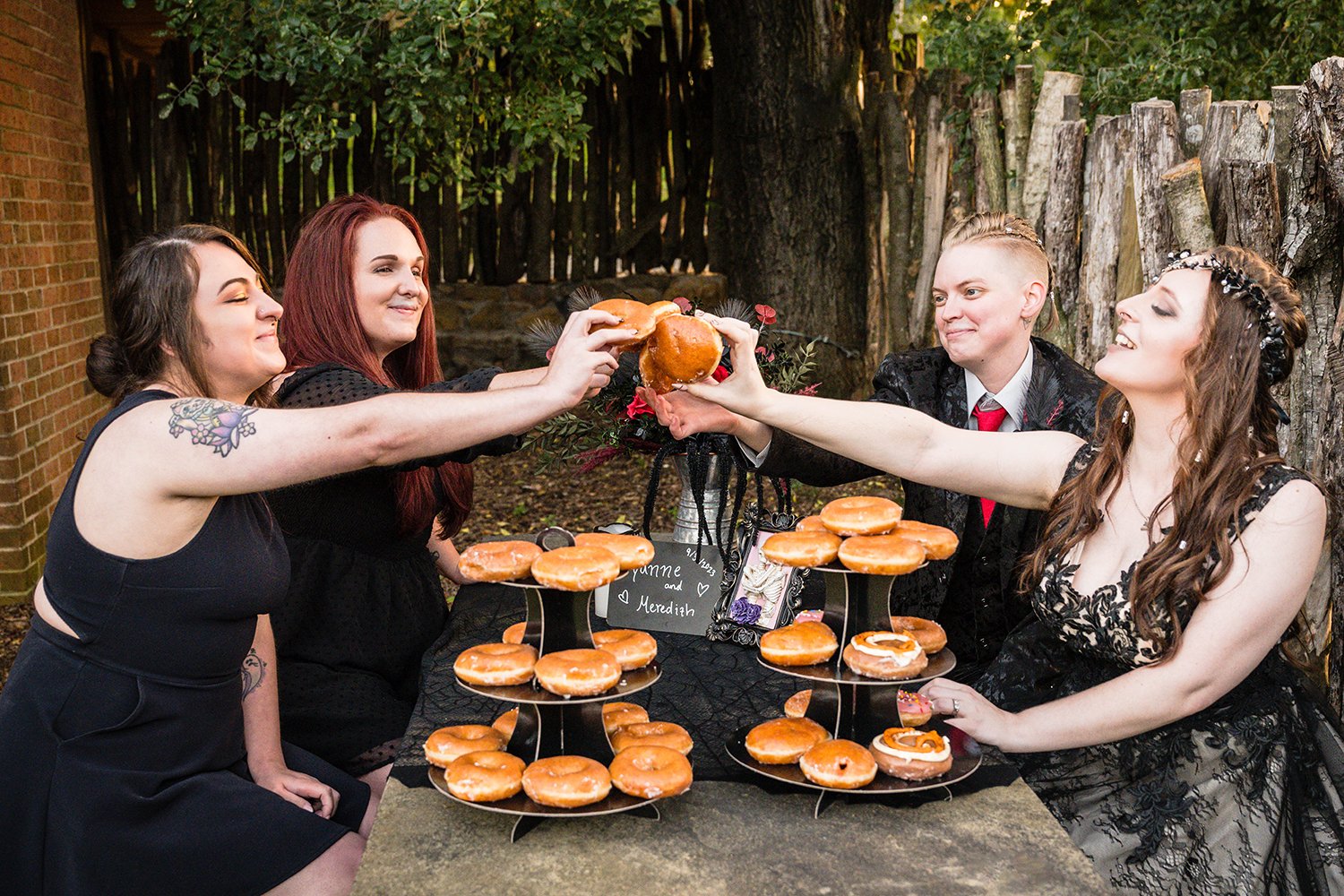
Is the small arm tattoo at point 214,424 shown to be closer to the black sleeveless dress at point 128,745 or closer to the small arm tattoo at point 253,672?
the black sleeveless dress at point 128,745

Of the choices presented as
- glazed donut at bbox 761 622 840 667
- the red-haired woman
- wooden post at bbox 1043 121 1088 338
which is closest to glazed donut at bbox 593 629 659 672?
glazed donut at bbox 761 622 840 667

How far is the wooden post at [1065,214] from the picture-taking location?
4.48m

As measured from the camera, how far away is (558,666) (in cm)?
189

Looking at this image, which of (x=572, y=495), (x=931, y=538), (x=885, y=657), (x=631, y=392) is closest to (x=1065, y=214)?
(x=631, y=392)

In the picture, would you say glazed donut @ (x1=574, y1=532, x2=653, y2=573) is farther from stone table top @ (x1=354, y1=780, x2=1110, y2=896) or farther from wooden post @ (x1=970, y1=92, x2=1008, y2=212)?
wooden post @ (x1=970, y1=92, x2=1008, y2=212)

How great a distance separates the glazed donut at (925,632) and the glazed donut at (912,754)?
6.7 inches

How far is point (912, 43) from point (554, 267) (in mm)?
3062

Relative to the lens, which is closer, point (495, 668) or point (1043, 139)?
point (495, 668)

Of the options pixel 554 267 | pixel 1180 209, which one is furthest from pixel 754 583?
pixel 554 267

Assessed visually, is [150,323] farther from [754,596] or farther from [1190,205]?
[1190,205]

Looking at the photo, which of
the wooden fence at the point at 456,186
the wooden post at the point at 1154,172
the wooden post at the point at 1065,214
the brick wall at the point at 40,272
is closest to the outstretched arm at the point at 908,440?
the wooden post at the point at 1154,172

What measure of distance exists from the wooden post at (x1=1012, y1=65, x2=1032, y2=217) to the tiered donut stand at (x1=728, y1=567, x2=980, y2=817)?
379cm

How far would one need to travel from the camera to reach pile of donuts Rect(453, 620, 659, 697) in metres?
1.88

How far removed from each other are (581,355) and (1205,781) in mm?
1540
